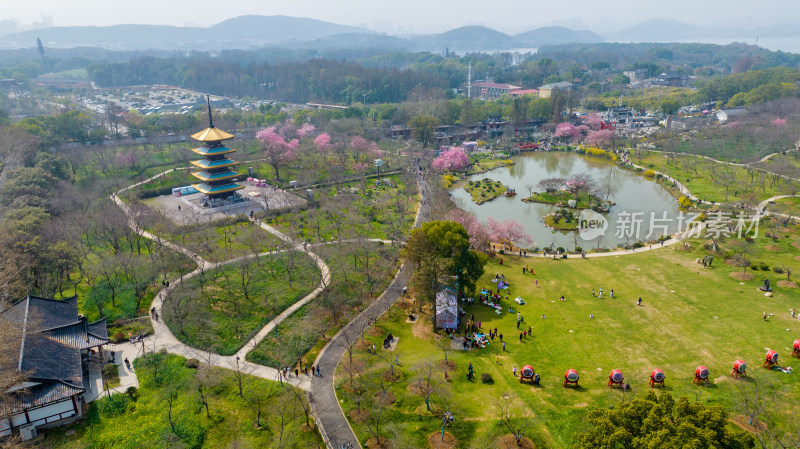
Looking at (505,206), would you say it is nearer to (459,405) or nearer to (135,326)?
(459,405)

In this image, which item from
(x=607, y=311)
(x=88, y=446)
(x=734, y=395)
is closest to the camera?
(x=88, y=446)

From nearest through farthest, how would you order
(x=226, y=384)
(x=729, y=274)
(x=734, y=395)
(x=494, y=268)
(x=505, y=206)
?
(x=734, y=395) → (x=226, y=384) → (x=729, y=274) → (x=494, y=268) → (x=505, y=206)

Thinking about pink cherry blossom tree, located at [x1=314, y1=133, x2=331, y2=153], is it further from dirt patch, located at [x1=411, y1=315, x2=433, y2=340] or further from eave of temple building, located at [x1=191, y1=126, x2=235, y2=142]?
dirt patch, located at [x1=411, y1=315, x2=433, y2=340]

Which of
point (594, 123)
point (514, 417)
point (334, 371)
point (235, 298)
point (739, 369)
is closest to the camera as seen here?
point (514, 417)

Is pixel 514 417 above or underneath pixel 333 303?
underneath

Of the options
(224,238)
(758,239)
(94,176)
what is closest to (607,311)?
(758,239)

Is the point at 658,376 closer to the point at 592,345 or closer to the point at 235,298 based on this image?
the point at 592,345

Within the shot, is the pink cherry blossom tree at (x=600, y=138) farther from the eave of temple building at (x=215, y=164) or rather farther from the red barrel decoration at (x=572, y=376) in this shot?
the red barrel decoration at (x=572, y=376)

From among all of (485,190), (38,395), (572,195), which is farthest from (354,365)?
(485,190)

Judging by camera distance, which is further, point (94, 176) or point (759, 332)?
point (94, 176)
